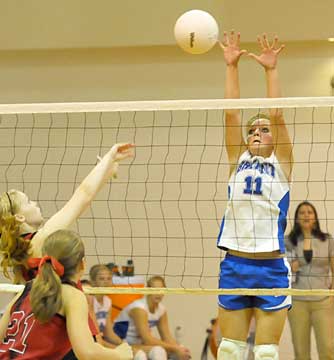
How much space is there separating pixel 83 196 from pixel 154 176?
5.05 m

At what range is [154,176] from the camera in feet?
31.2

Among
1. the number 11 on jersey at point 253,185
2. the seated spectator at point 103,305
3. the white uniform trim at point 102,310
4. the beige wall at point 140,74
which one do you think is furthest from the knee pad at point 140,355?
the beige wall at point 140,74

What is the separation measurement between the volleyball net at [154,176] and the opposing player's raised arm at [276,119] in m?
3.46

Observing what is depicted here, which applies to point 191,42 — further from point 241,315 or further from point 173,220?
point 173,220

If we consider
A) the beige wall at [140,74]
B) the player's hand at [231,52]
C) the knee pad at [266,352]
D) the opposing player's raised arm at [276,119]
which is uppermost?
the beige wall at [140,74]

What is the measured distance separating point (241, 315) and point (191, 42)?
2.00 m

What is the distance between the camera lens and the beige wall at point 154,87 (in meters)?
9.48

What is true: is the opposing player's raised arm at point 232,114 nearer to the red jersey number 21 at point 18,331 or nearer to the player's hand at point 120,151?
the player's hand at point 120,151

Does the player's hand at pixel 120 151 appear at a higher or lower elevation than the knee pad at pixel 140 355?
higher

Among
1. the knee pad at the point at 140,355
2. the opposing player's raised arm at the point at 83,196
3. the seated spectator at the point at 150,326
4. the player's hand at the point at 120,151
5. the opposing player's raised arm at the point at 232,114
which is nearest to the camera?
the opposing player's raised arm at the point at 83,196

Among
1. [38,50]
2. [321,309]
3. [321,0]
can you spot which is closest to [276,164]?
[321,309]

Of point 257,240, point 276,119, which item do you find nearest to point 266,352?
point 257,240

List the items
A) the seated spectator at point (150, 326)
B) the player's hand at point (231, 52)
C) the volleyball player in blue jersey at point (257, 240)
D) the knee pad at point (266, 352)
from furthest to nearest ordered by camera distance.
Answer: the seated spectator at point (150, 326)
the player's hand at point (231, 52)
the volleyball player in blue jersey at point (257, 240)
the knee pad at point (266, 352)

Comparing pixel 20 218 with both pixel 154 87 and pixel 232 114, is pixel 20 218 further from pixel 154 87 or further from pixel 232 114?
pixel 154 87
